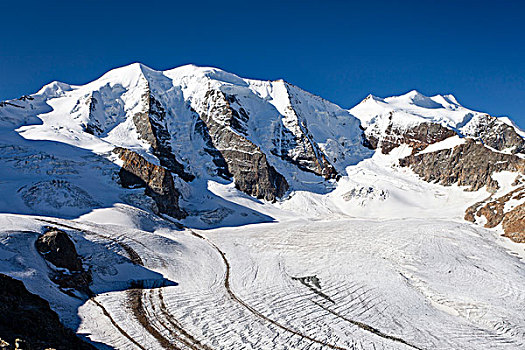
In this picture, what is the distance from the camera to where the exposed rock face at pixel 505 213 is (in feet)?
166

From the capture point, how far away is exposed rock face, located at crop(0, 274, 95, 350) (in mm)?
13375

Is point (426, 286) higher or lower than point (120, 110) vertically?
lower

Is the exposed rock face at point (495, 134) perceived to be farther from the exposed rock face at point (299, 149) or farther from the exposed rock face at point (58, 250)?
the exposed rock face at point (58, 250)

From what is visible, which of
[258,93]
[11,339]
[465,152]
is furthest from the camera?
[258,93]

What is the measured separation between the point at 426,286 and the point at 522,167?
179ft

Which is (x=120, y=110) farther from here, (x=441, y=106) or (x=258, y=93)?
(x=441, y=106)

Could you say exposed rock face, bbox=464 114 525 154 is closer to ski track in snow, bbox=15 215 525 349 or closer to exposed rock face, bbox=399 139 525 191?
exposed rock face, bbox=399 139 525 191

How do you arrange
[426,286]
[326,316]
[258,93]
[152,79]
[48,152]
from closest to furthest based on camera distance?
[326,316]
[426,286]
[48,152]
[152,79]
[258,93]

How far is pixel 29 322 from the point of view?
14750 mm

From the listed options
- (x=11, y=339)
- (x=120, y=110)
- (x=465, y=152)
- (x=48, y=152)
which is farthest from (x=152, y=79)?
(x=11, y=339)

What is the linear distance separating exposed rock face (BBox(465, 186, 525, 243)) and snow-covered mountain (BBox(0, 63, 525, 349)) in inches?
13.1

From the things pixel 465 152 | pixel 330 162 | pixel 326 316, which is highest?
pixel 465 152

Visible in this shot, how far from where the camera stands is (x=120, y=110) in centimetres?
8750

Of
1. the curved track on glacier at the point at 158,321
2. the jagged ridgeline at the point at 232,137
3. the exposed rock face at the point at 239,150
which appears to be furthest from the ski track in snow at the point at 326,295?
the exposed rock face at the point at 239,150
